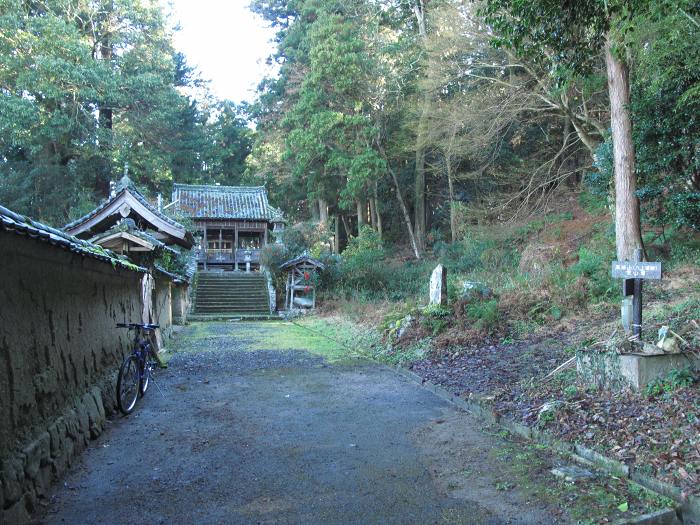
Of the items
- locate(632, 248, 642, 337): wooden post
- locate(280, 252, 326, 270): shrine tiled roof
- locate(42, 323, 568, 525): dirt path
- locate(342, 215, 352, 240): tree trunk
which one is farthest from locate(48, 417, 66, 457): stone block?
locate(342, 215, 352, 240): tree trunk

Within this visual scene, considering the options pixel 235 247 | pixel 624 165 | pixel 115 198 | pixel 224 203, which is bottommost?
pixel 115 198

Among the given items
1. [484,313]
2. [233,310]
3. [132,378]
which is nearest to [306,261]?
[233,310]

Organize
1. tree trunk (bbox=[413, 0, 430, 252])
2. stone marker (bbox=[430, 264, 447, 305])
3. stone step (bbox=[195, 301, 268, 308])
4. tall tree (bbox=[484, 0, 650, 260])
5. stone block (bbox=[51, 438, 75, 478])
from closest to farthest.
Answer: stone block (bbox=[51, 438, 75, 478]) → tall tree (bbox=[484, 0, 650, 260]) → stone marker (bbox=[430, 264, 447, 305]) → tree trunk (bbox=[413, 0, 430, 252]) → stone step (bbox=[195, 301, 268, 308])

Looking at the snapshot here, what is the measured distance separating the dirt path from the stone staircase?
1472 cm

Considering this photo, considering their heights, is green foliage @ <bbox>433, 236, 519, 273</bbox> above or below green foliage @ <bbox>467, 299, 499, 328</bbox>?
above

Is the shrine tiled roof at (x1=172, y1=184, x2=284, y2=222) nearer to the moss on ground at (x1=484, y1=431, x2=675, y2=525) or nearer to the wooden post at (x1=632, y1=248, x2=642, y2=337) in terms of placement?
the wooden post at (x1=632, y1=248, x2=642, y2=337)

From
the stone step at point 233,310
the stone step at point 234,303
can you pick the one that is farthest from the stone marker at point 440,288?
the stone step at point 234,303

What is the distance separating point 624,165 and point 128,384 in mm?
11832

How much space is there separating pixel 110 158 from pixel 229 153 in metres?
14.0

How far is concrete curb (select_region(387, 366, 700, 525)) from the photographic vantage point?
3768 millimetres

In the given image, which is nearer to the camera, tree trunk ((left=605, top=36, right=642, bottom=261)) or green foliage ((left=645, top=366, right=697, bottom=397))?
green foliage ((left=645, top=366, right=697, bottom=397))

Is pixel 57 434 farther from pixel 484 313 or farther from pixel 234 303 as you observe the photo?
pixel 234 303

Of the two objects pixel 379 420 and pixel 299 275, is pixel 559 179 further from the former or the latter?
pixel 379 420

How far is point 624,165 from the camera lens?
40.7 ft
